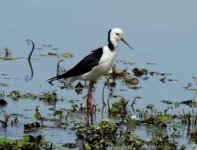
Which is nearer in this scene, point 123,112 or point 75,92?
point 123,112

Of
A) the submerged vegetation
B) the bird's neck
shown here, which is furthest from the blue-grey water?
the bird's neck

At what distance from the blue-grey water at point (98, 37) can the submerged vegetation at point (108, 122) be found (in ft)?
0.64

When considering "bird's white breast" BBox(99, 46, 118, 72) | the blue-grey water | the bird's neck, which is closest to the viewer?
"bird's white breast" BBox(99, 46, 118, 72)

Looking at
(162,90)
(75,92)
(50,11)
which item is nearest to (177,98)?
(162,90)

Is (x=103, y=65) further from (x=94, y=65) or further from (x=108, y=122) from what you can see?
(x=108, y=122)

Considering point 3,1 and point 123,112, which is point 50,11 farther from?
point 123,112

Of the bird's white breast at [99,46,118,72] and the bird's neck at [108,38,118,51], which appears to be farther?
the bird's neck at [108,38,118,51]

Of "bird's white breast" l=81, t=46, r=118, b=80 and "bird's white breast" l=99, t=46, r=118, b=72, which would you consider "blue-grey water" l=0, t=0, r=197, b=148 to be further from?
"bird's white breast" l=99, t=46, r=118, b=72

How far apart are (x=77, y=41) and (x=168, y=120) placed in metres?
6.51

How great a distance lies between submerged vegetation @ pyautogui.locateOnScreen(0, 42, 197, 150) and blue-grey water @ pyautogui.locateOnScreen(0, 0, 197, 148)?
19cm

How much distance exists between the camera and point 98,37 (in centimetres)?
1747

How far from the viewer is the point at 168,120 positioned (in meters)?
11.0

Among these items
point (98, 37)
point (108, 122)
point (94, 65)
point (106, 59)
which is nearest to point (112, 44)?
point (106, 59)

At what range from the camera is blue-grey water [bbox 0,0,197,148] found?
13.6 meters
